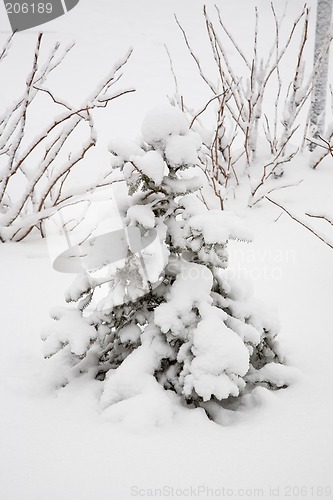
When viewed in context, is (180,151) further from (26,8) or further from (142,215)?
(26,8)

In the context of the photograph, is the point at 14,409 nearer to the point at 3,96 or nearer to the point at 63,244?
the point at 63,244

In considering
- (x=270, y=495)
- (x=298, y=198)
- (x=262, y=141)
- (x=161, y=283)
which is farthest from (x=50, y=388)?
(x=262, y=141)

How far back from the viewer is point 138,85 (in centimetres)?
717

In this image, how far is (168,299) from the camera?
1.20 meters

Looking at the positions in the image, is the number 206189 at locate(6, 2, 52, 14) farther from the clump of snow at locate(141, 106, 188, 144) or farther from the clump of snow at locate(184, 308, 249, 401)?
the clump of snow at locate(184, 308, 249, 401)

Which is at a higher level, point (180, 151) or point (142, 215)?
point (180, 151)

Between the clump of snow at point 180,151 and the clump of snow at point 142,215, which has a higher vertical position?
the clump of snow at point 180,151

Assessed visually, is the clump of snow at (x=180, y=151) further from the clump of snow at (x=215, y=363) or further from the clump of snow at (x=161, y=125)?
the clump of snow at (x=215, y=363)

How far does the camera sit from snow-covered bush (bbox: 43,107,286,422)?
1087mm

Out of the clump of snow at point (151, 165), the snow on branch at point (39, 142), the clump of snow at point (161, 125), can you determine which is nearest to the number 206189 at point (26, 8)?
the snow on branch at point (39, 142)

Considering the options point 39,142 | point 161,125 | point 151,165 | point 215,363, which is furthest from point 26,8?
point 215,363

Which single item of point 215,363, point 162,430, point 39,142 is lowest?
point 162,430

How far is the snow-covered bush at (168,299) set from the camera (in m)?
1.09

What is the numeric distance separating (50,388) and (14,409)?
0.14 m
